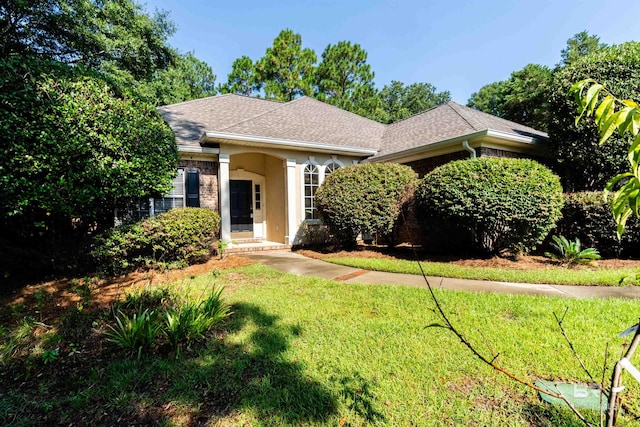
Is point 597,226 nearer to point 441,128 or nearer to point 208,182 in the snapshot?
point 441,128

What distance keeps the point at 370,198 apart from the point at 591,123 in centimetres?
581

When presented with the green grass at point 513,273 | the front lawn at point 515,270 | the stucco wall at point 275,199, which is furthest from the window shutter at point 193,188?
the green grass at point 513,273

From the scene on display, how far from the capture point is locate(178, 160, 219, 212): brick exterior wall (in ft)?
29.9

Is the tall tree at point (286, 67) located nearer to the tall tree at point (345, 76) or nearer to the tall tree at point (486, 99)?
the tall tree at point (345, 76)

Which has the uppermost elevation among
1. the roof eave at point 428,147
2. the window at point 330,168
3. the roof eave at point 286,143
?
the roof eave at point 286,143

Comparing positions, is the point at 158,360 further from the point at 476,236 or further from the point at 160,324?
the point at 476,236

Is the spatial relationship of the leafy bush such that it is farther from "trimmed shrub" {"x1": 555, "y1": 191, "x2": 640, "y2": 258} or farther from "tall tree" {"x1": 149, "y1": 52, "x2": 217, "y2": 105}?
"tall tree" {"x1": 149, "y1": 52, "x2": 217, "y2": 105}

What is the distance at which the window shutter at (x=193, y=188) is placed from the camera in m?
8.89

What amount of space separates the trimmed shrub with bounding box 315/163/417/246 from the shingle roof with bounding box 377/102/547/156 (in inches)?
73.9

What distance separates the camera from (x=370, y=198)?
809 cm

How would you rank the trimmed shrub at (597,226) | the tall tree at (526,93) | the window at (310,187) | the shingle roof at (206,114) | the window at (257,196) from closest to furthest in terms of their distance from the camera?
1. the trimmed shrub at (597,226)
2. the shingle roof at (206,114)
3. the window at (310,187)
4. the window at (257,196)
5. the tall tree at (526,93)

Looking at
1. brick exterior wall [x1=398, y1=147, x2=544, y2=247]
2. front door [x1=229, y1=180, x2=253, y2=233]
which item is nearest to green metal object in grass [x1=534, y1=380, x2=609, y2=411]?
brick exterior wall [x1=398, y1=147, x2=544, y2=247]

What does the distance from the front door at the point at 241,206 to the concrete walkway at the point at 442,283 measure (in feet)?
15.3

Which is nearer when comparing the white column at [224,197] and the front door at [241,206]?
the white column at [224,197]
